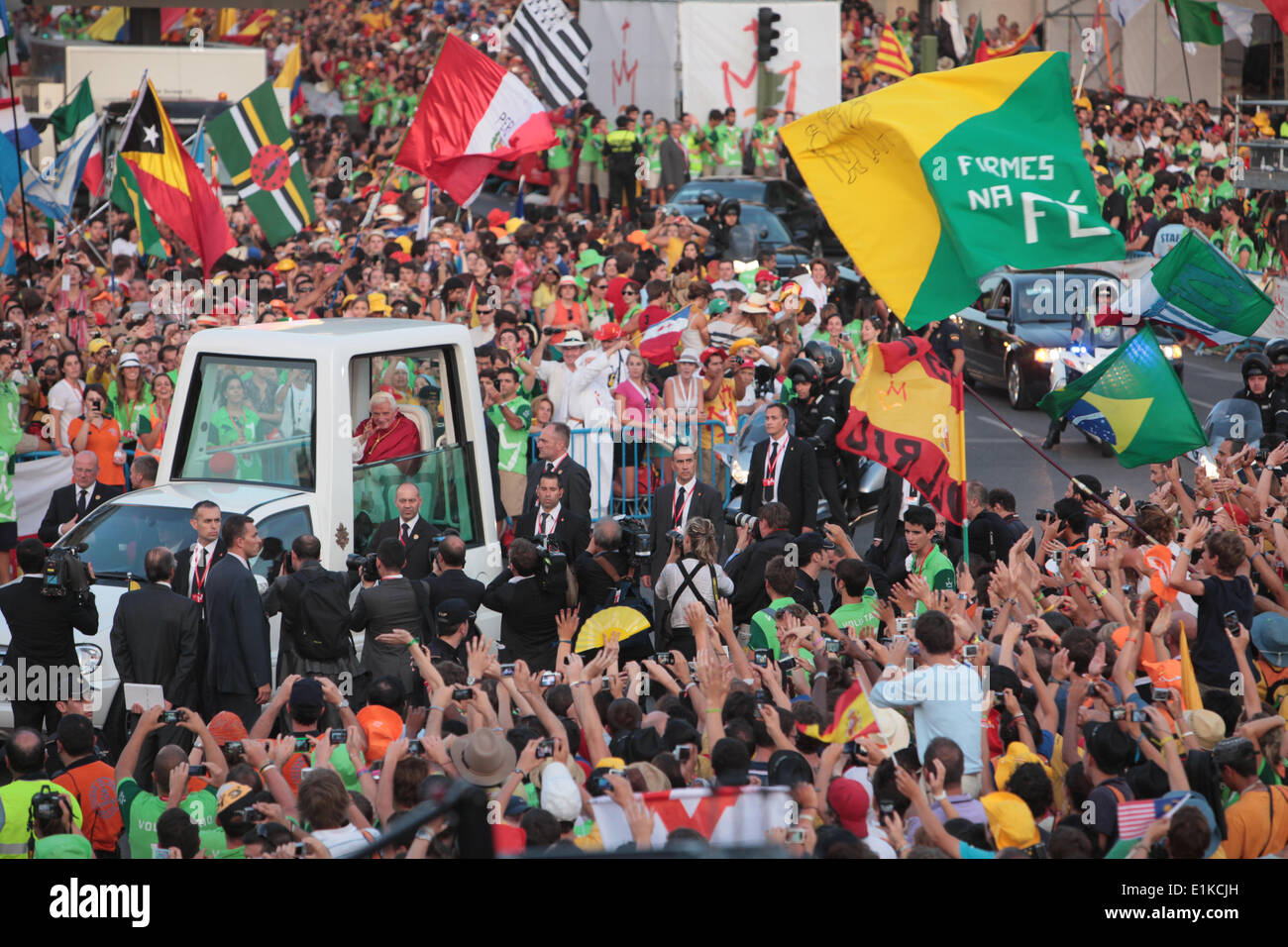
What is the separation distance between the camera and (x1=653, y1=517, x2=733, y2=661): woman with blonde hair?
365 inches

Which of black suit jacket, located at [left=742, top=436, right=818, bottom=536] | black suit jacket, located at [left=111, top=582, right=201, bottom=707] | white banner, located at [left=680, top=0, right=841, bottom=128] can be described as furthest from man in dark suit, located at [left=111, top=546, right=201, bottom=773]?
white banner, located at [left=680, top=0, right=841, bottom=128]

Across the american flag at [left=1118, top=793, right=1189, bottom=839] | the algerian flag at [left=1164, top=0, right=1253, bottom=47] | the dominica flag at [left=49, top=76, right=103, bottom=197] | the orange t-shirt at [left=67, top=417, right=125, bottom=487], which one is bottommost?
the american flag at [left=1118, top=793, right=1189, bottom=839]

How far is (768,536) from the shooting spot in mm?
9977

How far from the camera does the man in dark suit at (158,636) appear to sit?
816 centimetres

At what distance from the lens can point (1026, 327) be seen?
63.0 feet

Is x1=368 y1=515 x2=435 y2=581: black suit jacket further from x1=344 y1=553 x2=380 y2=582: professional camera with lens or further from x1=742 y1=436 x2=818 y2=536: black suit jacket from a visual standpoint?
x1=742 y1=436 x2=818 y2=536: black suit jacket

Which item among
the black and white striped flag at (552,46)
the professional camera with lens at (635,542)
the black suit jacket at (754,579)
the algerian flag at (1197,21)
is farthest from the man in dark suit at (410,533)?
the algerian flag at (1197,21)

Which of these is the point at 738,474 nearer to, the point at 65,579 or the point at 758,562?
the point at 758,562

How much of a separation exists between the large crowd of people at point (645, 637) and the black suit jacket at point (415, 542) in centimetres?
2

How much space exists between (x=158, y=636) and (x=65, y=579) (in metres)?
0.58

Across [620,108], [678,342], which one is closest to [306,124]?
[620,108]

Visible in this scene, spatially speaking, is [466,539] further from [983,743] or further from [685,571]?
[983,743]

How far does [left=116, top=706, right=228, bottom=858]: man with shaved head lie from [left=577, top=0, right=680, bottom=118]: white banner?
23581 mm

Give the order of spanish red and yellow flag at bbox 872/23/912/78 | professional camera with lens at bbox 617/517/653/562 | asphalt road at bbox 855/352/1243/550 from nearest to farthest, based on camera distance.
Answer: professional camera with lens at bbox 617/517/653/562 < asphalt road at bbox 855/352/1243/550 < spanish red and yellow flag at bbox 872/23/912/78
